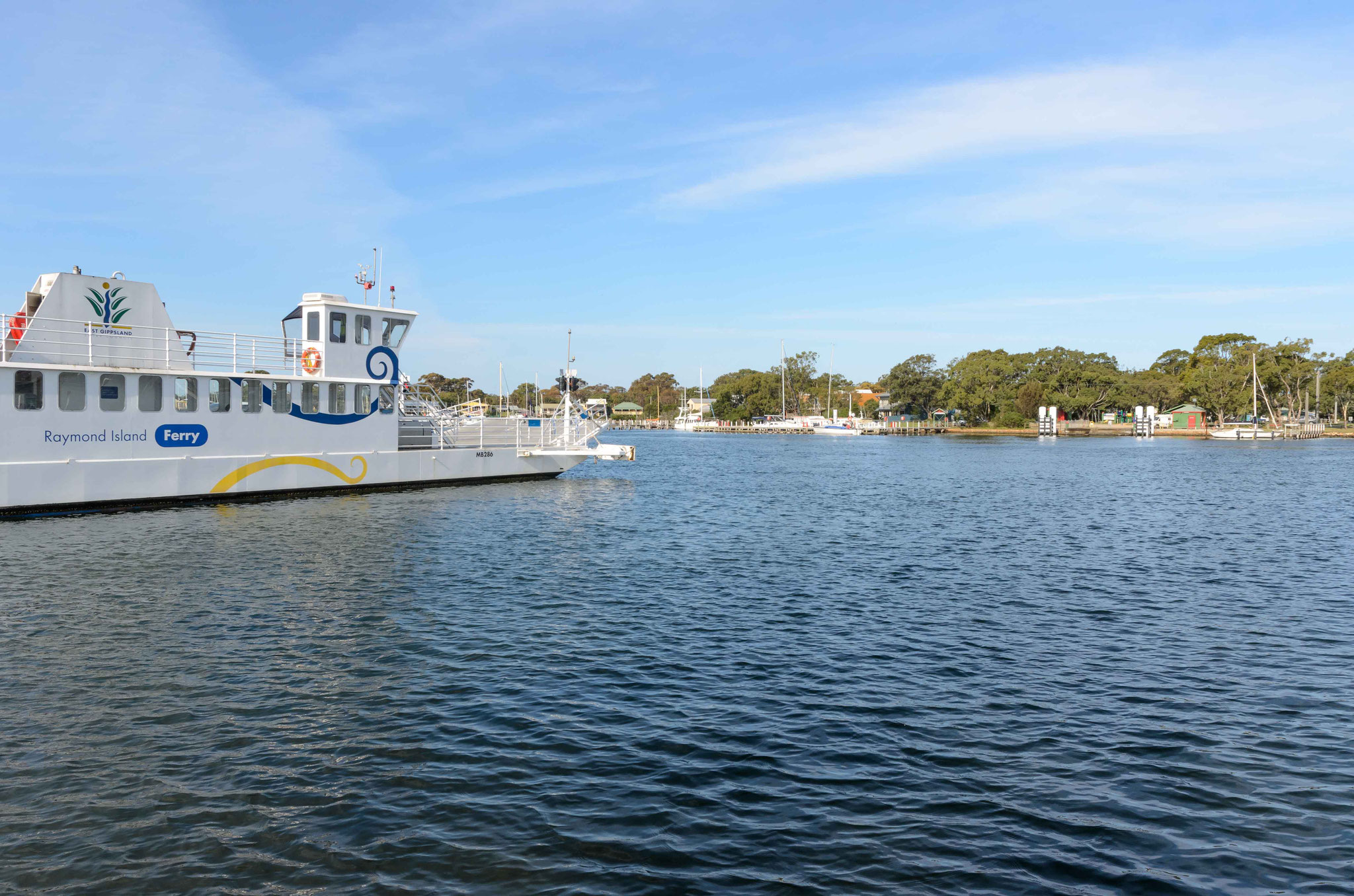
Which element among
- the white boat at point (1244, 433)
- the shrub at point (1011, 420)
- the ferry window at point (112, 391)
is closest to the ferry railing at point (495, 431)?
the ferry window at point (112, 391)

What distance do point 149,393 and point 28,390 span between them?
132 inches

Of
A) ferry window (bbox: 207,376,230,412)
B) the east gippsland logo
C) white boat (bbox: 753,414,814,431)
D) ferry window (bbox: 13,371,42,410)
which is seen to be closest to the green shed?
white boat (bbox: 753,414,814,431)

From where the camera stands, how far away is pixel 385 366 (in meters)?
35.8

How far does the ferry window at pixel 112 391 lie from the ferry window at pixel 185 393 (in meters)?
1.52

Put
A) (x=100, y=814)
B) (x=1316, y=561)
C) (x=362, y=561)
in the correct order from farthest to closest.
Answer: (x=1316, y=561) < (x=362, y=561) < (x=100, y=814)

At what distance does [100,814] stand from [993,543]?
75.9 ft

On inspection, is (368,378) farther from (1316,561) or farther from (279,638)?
(1316,561)

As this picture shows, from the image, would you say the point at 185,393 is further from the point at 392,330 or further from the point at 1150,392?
the point at 1150,392

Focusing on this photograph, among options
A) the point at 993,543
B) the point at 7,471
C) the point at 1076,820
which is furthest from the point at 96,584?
the point at 993,543

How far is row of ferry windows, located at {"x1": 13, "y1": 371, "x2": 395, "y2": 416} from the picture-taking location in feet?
86.5

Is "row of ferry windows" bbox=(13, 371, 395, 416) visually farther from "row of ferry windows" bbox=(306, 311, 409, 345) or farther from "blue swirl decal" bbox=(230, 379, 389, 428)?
"row of ferry windows" bbox=(306, 311, 409, 345)

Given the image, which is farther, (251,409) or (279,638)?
(251,409)

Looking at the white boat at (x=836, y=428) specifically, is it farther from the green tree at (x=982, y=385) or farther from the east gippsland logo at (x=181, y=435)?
the east gippsland logo at (x=181, y=435)

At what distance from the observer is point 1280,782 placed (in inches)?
344
